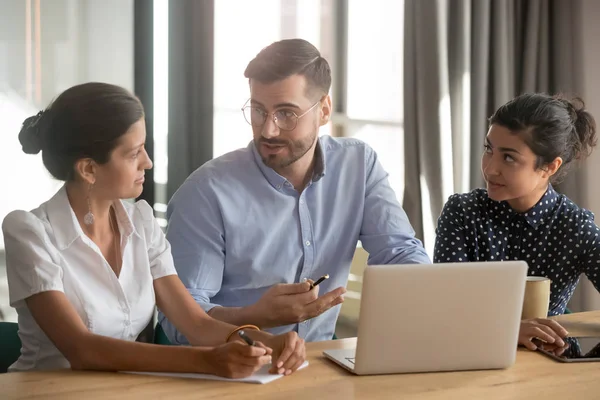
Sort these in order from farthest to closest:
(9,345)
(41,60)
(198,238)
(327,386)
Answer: (41,60) < (198,238) < (9,345) < (327,386)

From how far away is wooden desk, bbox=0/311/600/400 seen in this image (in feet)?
4.83

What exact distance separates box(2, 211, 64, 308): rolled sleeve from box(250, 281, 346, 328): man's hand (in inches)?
20.0

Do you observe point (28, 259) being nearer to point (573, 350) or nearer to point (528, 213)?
point (573, 350)

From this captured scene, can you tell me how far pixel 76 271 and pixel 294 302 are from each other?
524 millimetres

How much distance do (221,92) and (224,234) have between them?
4.49 ft

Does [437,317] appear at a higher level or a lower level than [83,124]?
lower

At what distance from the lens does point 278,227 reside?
2410mm

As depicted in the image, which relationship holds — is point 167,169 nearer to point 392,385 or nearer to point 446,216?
point 446,216

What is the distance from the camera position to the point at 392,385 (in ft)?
5.11

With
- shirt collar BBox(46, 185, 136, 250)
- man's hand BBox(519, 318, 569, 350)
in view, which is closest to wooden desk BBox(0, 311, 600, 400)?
man's hand BBox(519, 318, 569, 350)

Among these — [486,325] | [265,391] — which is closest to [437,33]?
[486,325]

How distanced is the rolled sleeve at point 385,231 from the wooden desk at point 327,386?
0.80m

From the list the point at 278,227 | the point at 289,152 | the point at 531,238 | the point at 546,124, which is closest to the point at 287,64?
the point at 289,152

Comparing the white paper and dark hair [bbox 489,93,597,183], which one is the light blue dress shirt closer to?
dark hair [bbox 489,93,597,183]
